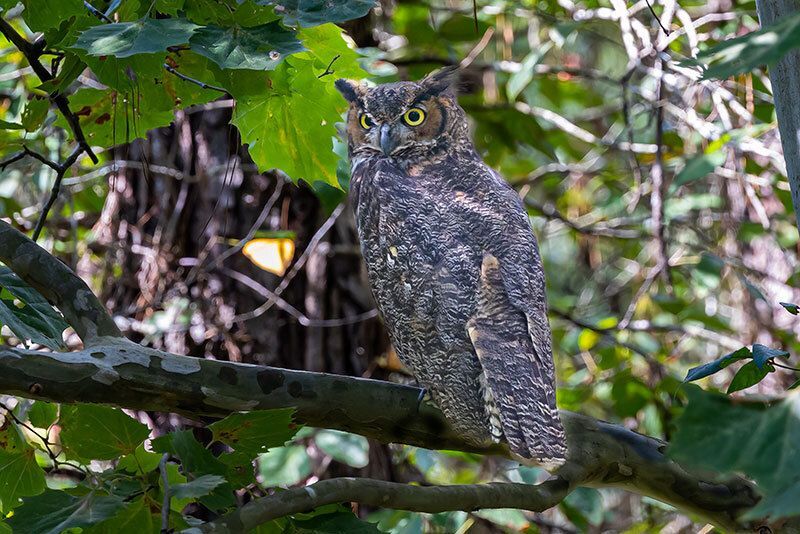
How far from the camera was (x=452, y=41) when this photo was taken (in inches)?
142

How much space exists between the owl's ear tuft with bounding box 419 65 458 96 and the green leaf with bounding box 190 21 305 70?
133 centimetres

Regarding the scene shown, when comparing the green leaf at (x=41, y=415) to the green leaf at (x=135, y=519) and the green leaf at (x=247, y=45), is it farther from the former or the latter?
the green leaf at (x=247, y=45)

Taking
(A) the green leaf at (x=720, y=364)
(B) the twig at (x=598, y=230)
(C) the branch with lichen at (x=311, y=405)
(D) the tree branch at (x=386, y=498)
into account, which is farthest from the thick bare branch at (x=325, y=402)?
(B) the twig at (x=598, y=230)

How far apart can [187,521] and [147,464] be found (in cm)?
12

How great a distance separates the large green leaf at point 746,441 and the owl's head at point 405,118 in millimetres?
1836

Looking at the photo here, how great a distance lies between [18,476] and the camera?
1.63 metres

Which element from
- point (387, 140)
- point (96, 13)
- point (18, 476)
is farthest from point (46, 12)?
point (387, 140)

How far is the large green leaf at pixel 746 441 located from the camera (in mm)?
801

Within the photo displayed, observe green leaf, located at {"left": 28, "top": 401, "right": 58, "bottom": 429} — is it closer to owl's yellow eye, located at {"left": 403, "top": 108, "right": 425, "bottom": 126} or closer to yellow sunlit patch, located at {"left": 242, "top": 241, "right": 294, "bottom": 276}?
yellow sunlit patch, located at {"left": 242, "top": 241, "right": 294, "bottom": 276}

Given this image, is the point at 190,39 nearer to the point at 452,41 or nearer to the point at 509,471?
the point at 509,471

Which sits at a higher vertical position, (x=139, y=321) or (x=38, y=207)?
(x=38, y=207)

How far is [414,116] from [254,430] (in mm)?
1430

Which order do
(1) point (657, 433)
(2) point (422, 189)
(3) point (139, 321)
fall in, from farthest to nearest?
(1) point (657, 433) → (3) point (139, 321) → (2) point (422, 189)

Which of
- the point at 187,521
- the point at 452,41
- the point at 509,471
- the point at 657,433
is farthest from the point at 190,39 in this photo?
the point at 657,433
